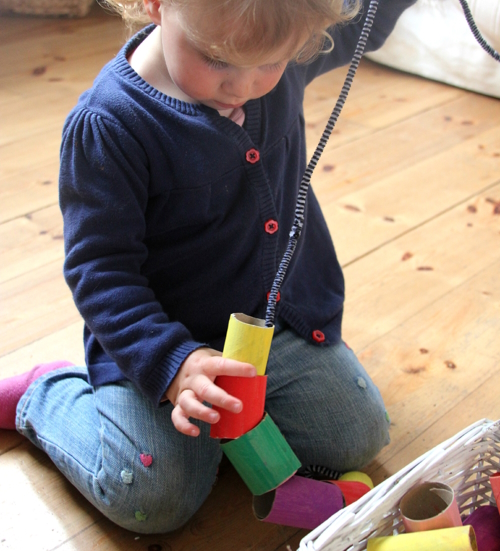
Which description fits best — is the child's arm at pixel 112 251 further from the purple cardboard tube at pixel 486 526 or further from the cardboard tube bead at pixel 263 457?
the purple cardboard tube at pixel 486 526

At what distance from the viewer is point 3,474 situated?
0.86 metres

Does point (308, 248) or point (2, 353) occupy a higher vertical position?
point (308, 248)

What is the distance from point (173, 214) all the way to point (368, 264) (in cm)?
57

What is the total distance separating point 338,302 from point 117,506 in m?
0.39

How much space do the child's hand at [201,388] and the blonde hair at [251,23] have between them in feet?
0.93

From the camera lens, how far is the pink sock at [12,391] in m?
0.89

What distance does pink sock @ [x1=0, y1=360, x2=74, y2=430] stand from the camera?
35.2 inches

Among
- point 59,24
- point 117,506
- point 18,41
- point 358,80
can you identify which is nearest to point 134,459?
point 117,506

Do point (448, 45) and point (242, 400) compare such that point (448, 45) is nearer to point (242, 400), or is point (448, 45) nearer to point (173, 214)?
point (173, 214)

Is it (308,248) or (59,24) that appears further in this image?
(59,24)

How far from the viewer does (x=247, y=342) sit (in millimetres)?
626

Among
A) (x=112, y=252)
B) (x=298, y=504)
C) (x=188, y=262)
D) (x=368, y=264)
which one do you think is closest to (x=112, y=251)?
(x=112, y=252)

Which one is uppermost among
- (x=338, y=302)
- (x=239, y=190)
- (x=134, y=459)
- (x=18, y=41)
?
(x=239, y=190)

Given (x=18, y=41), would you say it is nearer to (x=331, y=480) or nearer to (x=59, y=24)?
(x=59, y=24)
